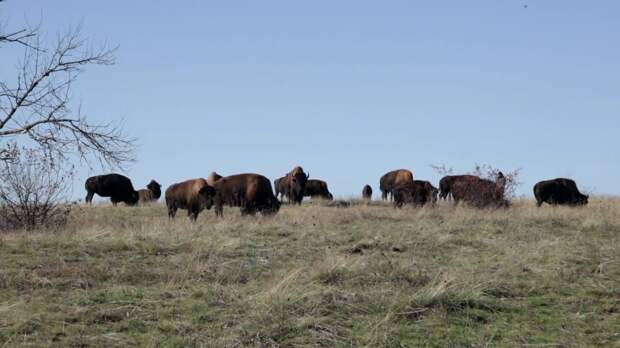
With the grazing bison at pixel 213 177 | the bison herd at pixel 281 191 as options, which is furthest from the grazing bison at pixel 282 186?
the grazing bison at pixel 213 177

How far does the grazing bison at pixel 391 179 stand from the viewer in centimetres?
3828

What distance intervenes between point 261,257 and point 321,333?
4.01 m

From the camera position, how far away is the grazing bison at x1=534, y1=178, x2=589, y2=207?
2888cm

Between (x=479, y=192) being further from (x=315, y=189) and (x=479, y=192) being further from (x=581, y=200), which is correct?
(x=315, y=189)

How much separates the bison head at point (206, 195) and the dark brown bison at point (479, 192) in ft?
26.1

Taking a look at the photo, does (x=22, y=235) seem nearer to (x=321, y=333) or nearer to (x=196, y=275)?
(x=196, y=275)

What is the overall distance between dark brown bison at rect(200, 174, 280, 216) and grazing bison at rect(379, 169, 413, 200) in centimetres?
1520

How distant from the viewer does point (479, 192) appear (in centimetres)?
2588

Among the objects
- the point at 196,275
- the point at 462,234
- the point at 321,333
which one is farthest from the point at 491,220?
the point at 321,333

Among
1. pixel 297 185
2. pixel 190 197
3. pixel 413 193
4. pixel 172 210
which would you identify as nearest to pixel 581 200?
pixel 413 193

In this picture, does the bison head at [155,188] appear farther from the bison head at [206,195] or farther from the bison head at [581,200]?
the bison head at [581,200]

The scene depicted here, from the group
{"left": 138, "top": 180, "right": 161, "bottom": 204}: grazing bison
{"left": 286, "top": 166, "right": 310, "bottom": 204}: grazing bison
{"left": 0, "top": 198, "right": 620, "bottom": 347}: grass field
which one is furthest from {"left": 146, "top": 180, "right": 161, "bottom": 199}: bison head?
{"left": 0, "top": 198, "right": 620, "bottom": 347}: grass field

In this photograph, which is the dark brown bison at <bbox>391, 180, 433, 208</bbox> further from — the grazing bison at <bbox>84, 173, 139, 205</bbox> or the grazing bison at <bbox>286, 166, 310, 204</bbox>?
the grazing bison at <bbox>84, 173, 139, 205</bbox>

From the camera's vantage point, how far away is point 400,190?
28656 millimetres
